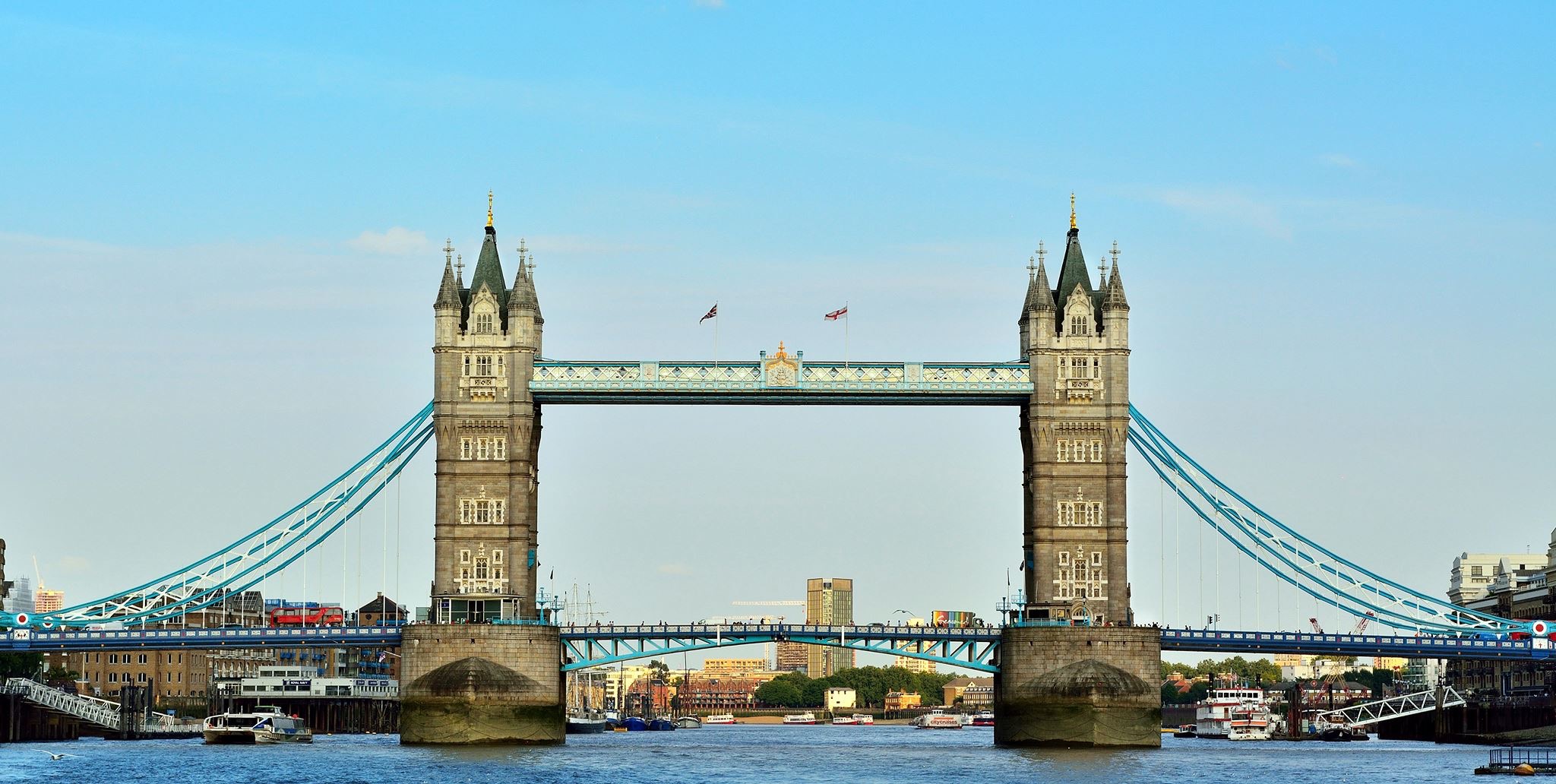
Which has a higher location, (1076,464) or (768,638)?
(1076,464)

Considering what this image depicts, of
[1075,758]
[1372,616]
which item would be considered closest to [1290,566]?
[1372,616]

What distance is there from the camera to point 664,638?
119m

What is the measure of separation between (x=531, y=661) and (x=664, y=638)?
9.14 m

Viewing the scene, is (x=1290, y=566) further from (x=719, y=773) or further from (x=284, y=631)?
(x=284, y=631)

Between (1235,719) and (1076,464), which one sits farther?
(1235,719)

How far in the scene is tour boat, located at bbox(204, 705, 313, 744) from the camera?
428 ft

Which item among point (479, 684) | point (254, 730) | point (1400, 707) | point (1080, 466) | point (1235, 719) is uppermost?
point (1080, 466)

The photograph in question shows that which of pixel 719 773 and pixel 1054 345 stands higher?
pixel 1054 345

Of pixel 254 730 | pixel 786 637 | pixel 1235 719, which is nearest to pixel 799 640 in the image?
pixel 786 637

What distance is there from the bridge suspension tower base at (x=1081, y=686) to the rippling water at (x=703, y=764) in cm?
197

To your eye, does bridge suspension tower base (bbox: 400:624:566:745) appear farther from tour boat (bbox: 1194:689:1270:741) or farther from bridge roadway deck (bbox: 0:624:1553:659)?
tour boat (bbox: 1194:689:1270:741)

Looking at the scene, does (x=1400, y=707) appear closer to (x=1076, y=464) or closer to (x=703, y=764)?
(x=1076, y=464)

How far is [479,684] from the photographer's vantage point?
110312 mm

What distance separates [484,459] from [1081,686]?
31.7 m
